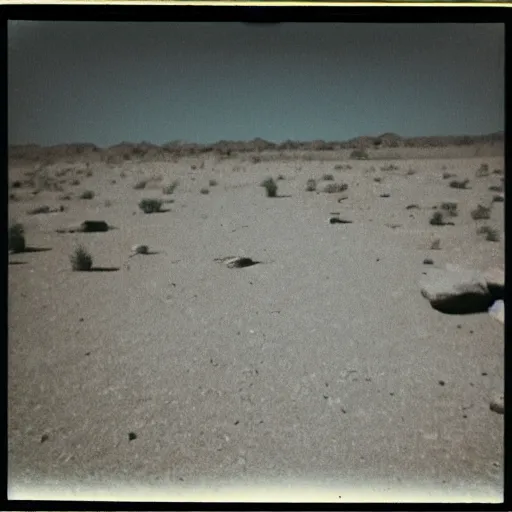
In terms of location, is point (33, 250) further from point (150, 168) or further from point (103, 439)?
point (103, 439)

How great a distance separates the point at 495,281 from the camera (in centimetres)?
552

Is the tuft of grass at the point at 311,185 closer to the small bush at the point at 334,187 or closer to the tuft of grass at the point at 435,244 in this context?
the small bush at the point at 334,187

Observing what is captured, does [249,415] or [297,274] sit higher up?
[297,274]

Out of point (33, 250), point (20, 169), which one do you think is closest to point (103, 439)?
point (33, 250)

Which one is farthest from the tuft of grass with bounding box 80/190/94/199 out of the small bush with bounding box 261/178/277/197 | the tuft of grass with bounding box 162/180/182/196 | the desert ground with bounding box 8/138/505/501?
the small bush with bounding box 261/178/277/197

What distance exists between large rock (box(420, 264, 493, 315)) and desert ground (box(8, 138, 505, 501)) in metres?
0.09

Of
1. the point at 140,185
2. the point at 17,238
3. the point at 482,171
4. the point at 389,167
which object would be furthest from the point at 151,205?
the point at 482,171

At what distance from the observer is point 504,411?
4.84m

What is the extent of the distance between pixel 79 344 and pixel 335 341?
6.34 ft

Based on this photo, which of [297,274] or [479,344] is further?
[297,274]

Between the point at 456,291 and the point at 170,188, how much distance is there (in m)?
2.81

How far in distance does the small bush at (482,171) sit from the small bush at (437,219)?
476mm

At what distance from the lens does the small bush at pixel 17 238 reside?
17.3 ft

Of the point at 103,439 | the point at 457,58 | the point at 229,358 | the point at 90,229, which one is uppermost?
the point at 457,58
